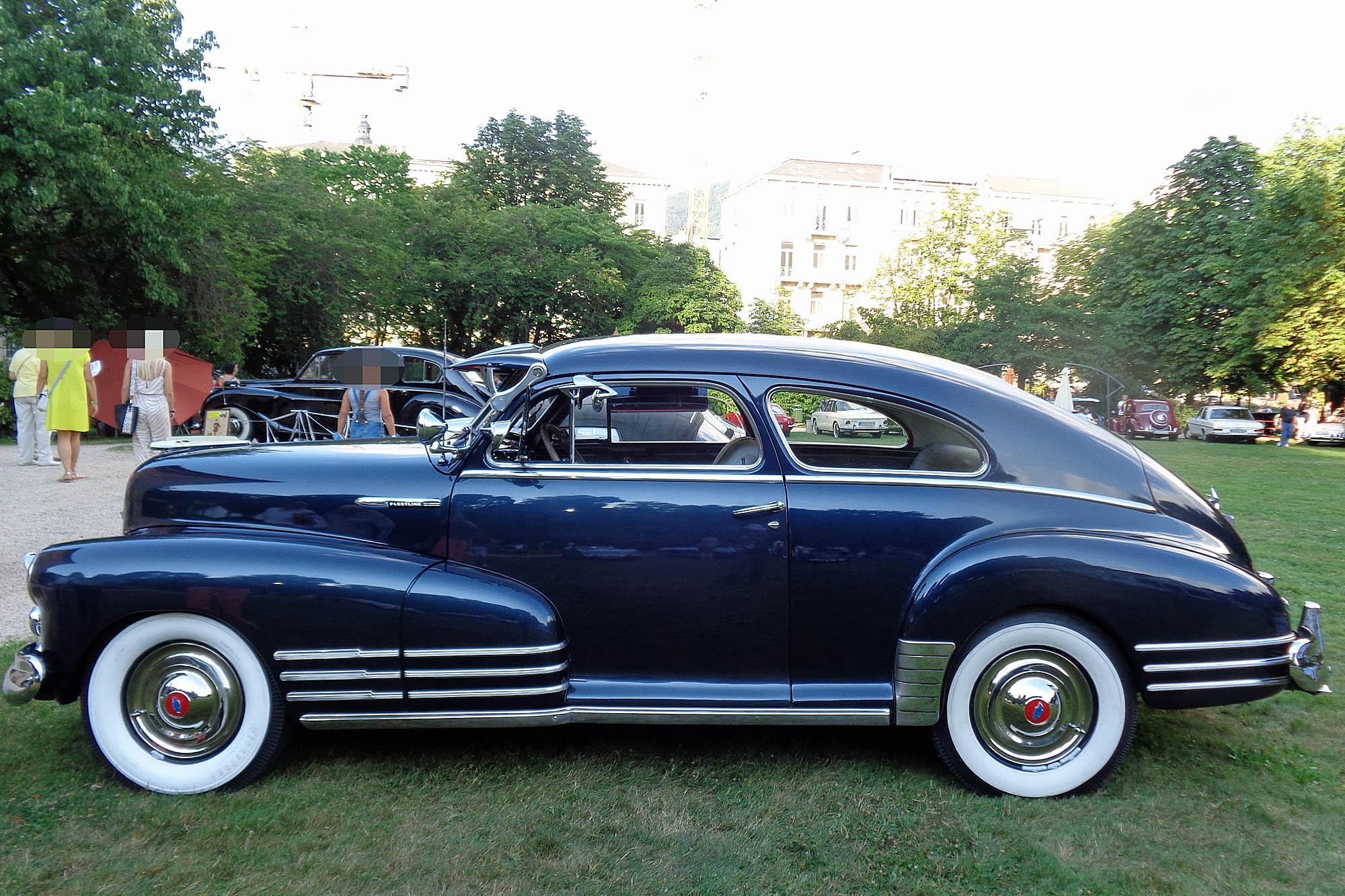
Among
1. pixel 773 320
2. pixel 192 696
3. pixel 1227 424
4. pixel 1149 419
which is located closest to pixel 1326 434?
pixel 1227 424

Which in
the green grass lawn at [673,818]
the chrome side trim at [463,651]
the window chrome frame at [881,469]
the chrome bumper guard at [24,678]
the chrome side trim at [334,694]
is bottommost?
the green grass lawn at [673,818]

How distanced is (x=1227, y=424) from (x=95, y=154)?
126ft

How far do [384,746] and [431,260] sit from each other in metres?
34.8

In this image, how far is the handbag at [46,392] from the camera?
10.2 meters

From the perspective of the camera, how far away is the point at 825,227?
223ft

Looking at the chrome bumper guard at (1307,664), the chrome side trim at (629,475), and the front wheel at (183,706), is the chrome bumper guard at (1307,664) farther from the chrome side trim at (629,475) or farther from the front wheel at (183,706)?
the front wheel at (183,706)

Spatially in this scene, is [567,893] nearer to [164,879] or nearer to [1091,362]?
[164,879]

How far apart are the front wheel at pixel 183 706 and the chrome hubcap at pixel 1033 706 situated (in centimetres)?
277

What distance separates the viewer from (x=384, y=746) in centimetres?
391

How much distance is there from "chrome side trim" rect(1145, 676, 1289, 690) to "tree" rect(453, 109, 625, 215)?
46.6 m

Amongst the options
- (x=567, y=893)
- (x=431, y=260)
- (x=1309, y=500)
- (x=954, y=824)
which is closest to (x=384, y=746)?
(x=567, y=893)

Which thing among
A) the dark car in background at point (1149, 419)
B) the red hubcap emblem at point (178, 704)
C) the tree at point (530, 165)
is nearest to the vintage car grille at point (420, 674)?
the red hubcap emblem at point (178, 704)

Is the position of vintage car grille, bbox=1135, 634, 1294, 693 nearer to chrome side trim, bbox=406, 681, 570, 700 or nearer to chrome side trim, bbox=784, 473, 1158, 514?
chrome side trim, bbox=784, 473, 1158, 514

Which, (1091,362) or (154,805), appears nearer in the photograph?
(154,805)
